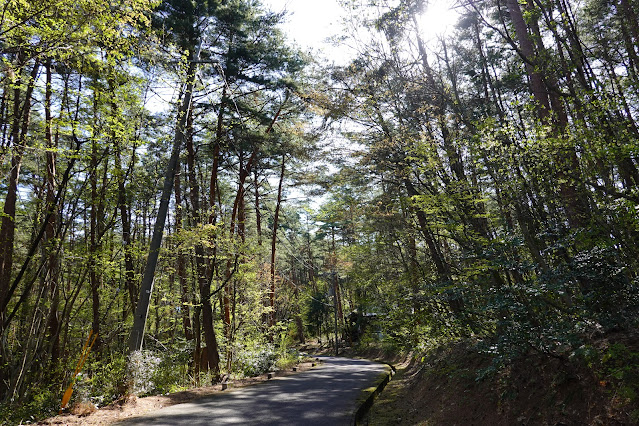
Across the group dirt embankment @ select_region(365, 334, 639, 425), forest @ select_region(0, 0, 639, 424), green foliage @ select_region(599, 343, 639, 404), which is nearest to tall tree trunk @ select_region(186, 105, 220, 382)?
forest @ select_region(0, 0, 639, 424)

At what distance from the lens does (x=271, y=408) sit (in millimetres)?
6395

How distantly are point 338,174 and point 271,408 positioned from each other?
7862 mm

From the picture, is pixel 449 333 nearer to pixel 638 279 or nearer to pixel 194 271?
pixel 638 279

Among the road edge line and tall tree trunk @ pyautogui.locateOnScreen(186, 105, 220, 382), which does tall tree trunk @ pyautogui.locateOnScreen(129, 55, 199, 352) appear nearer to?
tall tree trunk @ pyautogui.locateOnScreen(186, 105, 220, 382)

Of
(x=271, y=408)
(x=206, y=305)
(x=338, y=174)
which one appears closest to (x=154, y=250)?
(x=271, y=408)

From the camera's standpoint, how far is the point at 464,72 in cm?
1306

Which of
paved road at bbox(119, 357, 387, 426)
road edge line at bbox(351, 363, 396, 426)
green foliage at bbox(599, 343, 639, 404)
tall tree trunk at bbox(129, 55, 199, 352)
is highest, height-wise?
tall tree trunk at bbox(129, 55, 199, 352)

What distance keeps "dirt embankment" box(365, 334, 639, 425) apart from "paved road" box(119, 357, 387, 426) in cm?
87

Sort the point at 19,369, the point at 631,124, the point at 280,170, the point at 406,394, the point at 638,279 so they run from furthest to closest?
1. the point at 280,170
2. the point at 406,394
3. the point at 19,369
4. the point at 631,124
5. the point at 638,279

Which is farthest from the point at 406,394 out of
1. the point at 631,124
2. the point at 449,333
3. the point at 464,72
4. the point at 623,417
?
the point at 464,72

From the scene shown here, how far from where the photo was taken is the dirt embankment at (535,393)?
10.8 feet

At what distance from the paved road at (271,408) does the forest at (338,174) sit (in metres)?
1.41

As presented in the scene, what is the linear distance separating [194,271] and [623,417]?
1090 cm

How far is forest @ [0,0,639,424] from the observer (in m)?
4.23
